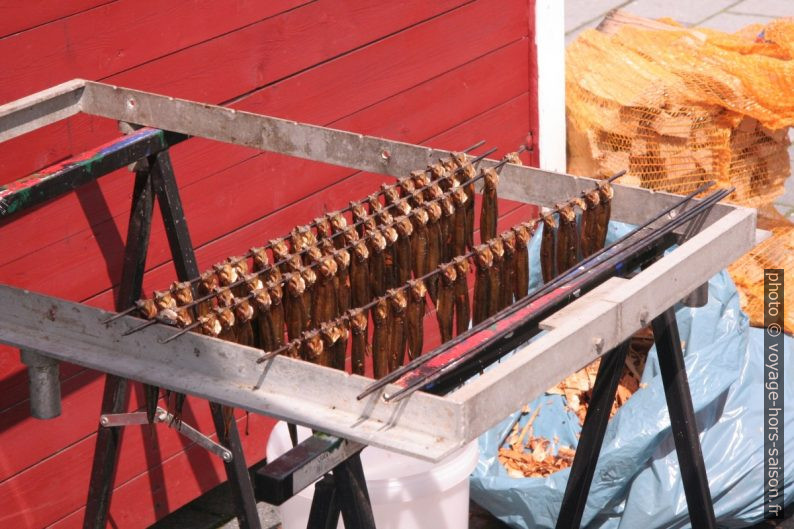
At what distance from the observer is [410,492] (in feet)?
14.3

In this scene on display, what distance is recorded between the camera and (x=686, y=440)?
3.60m

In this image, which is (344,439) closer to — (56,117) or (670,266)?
(670,266)

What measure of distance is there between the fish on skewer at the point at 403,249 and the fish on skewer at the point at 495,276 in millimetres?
236

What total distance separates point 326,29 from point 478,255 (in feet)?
6.86

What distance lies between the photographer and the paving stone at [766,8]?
32.9ft

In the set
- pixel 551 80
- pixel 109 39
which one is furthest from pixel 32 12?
pixel 551 80

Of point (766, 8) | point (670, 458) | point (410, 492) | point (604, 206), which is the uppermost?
point (604, 206)

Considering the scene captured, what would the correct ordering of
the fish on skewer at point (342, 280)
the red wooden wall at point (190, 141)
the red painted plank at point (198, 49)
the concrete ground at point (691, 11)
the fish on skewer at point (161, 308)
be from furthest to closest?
the concrete ground at point (691, 11), the red wooden wall at point (190, 141), the red painted plank at point (198, 49), the fish on skewer at point (342, 280), the fish on skewer at point (161, 308)

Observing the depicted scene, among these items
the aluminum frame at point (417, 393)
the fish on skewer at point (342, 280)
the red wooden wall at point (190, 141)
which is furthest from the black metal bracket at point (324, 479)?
the red wooden wall at point (190, 141)

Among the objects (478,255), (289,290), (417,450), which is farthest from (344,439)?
(478,255)

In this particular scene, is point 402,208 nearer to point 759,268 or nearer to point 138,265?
point 138,265

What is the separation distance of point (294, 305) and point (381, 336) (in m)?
0.25

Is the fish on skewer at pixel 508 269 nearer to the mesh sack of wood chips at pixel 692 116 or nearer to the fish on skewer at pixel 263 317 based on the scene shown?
the fish on skewer at pixel 263 317

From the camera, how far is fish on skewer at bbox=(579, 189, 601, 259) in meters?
3.42
